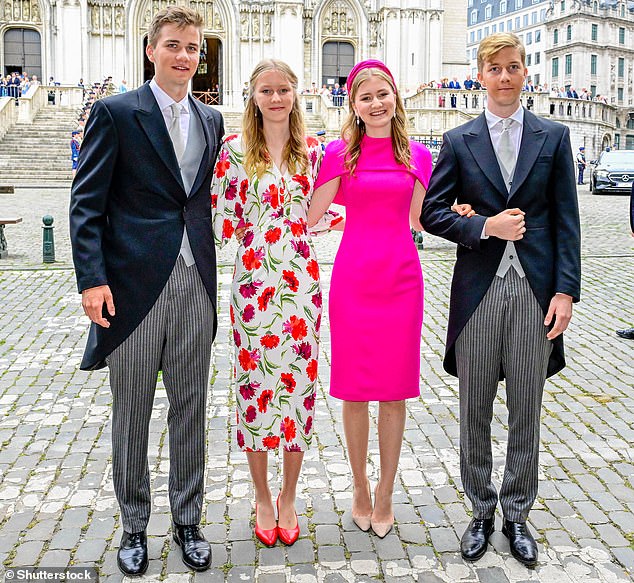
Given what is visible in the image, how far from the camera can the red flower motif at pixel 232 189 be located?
13.1 ft

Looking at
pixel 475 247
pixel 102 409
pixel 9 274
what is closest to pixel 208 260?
pixel 475 247

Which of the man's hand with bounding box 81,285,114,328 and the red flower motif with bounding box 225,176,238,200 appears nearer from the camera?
the man's hand with bounding box 81,285,114,328

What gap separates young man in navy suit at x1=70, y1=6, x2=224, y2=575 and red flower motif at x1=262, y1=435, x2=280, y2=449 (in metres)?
0.33

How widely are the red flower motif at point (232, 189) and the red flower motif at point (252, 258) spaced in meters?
0.28

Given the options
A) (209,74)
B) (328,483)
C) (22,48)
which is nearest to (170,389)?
(328,483)

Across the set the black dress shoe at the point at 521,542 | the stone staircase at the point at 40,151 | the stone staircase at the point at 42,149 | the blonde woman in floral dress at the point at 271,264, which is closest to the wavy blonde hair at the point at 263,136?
the blonde woman in floral dress at the point at 271,264

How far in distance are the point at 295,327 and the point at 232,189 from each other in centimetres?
75

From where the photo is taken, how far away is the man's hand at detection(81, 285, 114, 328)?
3.62 meters

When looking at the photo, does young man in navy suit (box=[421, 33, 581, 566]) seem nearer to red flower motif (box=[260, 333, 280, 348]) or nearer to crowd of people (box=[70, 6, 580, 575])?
crowd of people (box=[70, 6, 580, 575])

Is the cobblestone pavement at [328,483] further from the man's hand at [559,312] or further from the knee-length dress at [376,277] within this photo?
the man's hand at [559,312]

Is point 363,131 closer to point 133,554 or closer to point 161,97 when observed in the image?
point 161,97

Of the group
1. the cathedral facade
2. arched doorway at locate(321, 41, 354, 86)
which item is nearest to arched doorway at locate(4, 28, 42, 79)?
the cathedral facade

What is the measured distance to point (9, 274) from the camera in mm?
11438

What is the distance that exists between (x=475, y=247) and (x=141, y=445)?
1.85 metres
